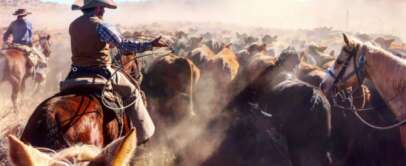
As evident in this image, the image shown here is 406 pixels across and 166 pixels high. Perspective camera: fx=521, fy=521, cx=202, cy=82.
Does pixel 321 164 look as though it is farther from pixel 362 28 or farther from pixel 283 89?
pixel 362 28

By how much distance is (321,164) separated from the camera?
299 inches

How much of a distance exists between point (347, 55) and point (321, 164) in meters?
1.73

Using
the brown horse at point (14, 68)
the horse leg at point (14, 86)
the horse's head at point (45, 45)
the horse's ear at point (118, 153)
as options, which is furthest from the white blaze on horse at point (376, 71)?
the horse's head at point (45, 45)

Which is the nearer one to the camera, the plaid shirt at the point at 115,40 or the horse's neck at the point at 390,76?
the plaid shirt at the point at 115,40

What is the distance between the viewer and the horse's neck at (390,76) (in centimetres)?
614

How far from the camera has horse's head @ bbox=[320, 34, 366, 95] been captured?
6.64 meters

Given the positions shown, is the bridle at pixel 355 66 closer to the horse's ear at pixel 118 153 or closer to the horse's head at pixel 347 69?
the horse's head at pixel 347 69

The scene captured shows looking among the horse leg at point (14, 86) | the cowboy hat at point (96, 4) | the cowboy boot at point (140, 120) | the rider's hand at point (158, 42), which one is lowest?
the horse leg at point (14, 86)

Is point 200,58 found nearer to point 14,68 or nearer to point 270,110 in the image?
point 14,68

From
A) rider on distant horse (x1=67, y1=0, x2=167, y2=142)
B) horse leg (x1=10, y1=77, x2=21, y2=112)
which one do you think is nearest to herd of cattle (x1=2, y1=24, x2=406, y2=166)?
rider on distant horse (x1=67, y1=0, x2=167, y2=142)

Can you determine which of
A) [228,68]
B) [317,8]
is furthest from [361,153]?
[317,8]

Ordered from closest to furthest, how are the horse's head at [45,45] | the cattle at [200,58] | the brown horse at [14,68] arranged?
the brown horse at [14,68], the cattle at [200,58], the horse's head at [45,45]

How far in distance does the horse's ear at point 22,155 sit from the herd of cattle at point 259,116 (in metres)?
4.69

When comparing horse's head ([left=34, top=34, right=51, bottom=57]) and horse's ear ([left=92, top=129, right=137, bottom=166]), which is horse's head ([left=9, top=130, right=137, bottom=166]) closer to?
horse's ear ([left=92, top=129, right=137, bottom=166])
